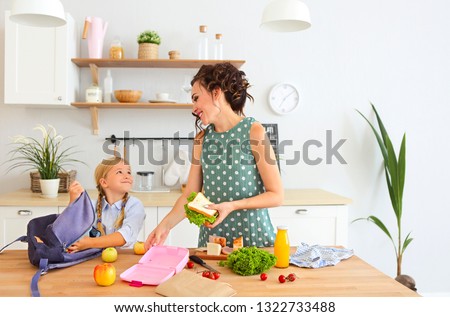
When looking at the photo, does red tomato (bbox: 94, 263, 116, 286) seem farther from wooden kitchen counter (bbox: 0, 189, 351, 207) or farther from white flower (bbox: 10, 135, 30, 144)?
white flower (bbox: 10, 135, 30, 144)

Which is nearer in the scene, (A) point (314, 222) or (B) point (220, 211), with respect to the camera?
(B) point (220, 211)

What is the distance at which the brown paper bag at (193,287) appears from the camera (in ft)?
4.84

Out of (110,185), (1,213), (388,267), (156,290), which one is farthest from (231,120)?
(388,267)

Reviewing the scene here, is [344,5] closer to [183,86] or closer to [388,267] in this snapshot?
[183,86]

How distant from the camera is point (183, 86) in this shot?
387 cm

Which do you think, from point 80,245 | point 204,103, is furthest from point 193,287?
point 204,103

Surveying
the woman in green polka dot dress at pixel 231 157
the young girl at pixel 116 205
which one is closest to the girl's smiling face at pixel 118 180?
the young girl at pixel 116 205

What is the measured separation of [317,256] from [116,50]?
246 cm

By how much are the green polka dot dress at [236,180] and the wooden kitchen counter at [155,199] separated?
1171mm

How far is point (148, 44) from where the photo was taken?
3734mm

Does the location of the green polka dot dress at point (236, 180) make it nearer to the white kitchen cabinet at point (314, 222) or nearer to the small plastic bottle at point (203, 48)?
the white kitchen cabinet at point (314, 222)

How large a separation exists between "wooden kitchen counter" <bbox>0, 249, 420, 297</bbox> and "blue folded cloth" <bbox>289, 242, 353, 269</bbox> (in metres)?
0.03

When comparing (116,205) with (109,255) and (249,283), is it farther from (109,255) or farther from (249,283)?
(249,283)

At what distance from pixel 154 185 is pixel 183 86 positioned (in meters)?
0.82
